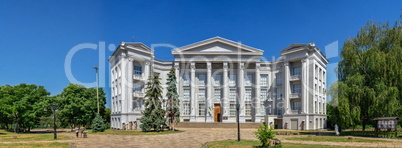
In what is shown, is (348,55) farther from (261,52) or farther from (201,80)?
(201,80)

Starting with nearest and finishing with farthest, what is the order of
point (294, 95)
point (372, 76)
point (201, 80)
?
point (372, 76) → point (294, 95) → point (201, 80)

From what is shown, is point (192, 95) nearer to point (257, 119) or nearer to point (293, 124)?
point (257, 119)

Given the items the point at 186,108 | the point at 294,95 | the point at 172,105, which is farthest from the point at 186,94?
the point at 294,95

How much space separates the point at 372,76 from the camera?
29.3 m

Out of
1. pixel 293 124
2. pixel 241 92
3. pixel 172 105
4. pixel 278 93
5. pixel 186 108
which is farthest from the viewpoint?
pixel 186 108

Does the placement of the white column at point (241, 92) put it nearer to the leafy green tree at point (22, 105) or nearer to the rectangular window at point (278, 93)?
the rectangular window at point (278, 93)

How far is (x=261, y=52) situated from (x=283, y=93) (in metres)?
8.38

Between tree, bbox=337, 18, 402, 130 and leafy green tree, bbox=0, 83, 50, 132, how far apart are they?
134ft

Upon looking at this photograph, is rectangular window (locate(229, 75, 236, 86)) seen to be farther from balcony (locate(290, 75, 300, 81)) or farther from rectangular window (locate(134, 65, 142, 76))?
rectangular window (locate(134, 65, 142, 76))

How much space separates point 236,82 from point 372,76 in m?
27.9

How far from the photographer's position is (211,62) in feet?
176

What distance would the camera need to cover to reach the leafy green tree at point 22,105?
134 ft

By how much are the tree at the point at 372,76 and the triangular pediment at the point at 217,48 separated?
2262 centimetres

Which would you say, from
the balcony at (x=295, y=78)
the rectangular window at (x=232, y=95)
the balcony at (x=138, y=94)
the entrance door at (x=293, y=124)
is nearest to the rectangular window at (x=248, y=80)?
the rectangular window at (x=232, y=95)
